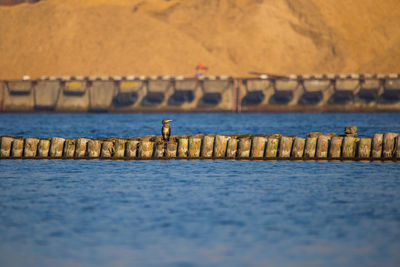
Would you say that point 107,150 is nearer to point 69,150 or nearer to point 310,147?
point 69,150

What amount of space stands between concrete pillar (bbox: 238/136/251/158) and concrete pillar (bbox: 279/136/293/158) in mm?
1617

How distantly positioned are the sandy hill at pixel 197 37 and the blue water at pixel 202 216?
121 m

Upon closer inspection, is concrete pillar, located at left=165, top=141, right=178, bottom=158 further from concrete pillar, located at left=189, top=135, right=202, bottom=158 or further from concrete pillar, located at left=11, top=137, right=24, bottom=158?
concrete pillar, located at left=11, top=137, right=24, bottom=158

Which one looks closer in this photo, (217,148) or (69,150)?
(217,148)

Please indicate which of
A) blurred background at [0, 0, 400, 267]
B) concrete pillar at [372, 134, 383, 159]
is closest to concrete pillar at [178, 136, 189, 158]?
blurred background at [0, 0, 400, 267]

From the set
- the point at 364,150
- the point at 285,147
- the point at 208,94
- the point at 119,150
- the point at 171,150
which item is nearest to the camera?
the point at 364,150

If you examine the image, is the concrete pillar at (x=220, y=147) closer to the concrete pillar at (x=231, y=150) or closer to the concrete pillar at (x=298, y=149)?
the concrete pillar at (x=231, y=150)

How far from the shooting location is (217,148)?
34.9 metres

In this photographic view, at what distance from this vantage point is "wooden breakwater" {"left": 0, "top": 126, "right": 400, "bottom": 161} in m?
33.9

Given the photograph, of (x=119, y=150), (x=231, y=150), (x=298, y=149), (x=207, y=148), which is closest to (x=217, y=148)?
(x=207, y=148)

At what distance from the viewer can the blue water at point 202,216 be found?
16.0m

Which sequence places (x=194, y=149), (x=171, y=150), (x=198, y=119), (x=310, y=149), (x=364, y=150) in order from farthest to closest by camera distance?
(x=198, y=119) → (x=171, y=150) → (x=194, y=149) → (x=310, y=149) → (x=364, y=150)

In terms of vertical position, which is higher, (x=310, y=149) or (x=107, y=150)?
(x=310, y=149)

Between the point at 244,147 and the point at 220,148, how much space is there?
120cm
